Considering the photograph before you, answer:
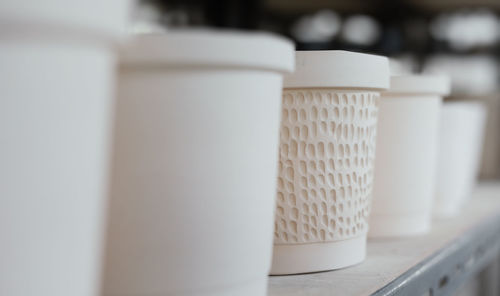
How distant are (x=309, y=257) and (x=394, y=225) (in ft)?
0.78

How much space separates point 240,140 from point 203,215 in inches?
2.0

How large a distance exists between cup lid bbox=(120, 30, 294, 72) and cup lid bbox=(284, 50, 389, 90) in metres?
0.15

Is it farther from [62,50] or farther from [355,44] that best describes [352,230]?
[355,44]

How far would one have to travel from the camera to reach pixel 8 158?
10.4 inches

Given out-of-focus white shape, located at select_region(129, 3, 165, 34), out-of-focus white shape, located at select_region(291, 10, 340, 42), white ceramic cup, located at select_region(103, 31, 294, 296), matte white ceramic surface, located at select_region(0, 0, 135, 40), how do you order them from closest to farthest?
matte white ceramic surface, located at select_region(0, 0, 135, 40)
white ceramic cup, located at select_region(103, 31, 294, 296)
out-of-focus white shape, located at select_region(129, 3, 165, 34)
out-of-focus white shape, located at select_region(291, 10, 340, 42)

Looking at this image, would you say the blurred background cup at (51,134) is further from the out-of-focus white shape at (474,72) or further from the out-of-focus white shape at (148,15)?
the out-of-focus white shape at (474,72)

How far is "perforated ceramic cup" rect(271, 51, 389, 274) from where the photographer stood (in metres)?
0.54

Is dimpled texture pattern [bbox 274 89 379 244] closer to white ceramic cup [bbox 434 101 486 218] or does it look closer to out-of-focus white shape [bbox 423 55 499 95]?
white ceramic cup [bbox 434 101 486 218]

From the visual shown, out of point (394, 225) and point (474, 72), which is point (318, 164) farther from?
point (474, 72)

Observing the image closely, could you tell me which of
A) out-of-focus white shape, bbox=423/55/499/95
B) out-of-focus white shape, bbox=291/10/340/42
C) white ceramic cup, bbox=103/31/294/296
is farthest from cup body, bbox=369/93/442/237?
out-of-focus white shape, bbox=291/10/340/42

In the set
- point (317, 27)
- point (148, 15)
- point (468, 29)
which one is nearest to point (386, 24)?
point (317, 27)

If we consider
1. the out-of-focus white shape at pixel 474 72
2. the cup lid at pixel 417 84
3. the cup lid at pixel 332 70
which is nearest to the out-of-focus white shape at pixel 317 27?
the out-of-focus white shape at pixel 474 72

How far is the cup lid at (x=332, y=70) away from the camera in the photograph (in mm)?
531

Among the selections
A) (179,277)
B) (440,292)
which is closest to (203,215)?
(179,277)
